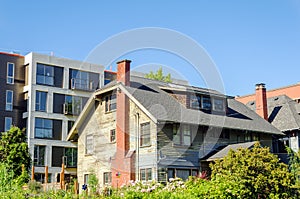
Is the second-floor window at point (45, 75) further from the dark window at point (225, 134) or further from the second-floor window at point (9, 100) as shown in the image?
the dark window at point (225, 134)

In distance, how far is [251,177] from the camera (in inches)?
882

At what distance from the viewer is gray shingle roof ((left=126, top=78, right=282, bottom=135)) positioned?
93.9 ft

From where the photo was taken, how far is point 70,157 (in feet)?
148

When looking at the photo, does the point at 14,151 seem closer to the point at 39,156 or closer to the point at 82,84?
the point at 39,156

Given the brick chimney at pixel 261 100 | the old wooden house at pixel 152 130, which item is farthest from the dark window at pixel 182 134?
the brick chimney at pixel 261 100

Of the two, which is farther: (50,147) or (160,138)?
(50,147)

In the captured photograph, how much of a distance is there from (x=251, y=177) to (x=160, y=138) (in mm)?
7000

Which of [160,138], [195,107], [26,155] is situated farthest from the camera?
[26,155]

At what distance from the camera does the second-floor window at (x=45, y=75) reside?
44.7 meters

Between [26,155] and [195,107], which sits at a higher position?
[195,107]

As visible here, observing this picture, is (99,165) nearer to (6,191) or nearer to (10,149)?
(10,149)

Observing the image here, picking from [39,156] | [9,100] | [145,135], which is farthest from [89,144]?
[9,100]

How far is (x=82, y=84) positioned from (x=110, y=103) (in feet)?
56.7

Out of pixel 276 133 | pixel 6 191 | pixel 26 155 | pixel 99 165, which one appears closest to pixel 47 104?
pixel 26 155
